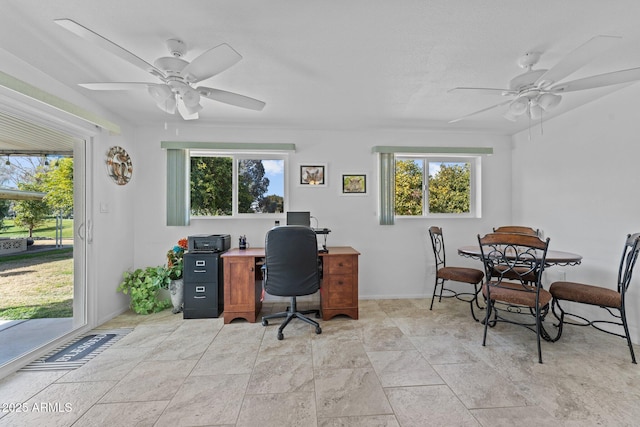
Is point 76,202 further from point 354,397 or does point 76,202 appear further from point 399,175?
point 399,175

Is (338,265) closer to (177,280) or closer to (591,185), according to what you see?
(177,280)

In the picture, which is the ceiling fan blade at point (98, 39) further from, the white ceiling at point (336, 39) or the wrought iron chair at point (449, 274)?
the wrought iron chair at point (449, 274)

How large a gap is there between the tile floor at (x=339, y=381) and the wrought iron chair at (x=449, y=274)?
524 millimetres

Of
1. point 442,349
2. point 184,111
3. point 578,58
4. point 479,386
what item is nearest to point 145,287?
point 184,111

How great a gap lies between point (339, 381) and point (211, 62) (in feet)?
7.61

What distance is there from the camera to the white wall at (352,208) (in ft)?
11.9

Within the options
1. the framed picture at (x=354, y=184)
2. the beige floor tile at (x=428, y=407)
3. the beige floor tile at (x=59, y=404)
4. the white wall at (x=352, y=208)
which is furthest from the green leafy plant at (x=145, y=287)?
the beige floor tile at (x=428, y=407)

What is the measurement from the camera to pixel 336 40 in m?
1.88

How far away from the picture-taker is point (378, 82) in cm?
248

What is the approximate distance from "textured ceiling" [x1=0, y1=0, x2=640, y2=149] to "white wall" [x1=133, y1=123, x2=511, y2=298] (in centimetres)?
97

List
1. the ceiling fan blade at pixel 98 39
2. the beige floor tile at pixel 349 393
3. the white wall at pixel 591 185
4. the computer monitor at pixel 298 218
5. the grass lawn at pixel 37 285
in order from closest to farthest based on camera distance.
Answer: the ceiling fan blade at pixel 98 39 → the beige floor tile at pixel 349 393 → the grass lawn at pixel 37 285 → the white wall at pixel 591 185 → the computer monitor at pixel 298 218

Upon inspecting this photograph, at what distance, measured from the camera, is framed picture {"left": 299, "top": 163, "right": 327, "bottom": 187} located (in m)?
3.78

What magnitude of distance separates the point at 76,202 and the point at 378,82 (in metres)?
3.26

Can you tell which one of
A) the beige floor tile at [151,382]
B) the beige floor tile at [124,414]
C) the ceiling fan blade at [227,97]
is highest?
the ceiling fan blade at [227,97]
